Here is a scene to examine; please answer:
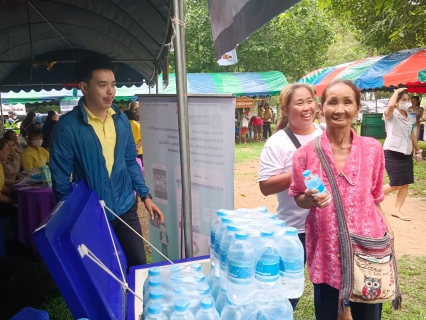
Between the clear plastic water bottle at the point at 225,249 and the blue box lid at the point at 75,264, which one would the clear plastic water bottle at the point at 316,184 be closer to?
the clear plastic water bottle at the point at 225,249

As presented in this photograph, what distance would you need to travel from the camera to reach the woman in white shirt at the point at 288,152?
7.98 feet

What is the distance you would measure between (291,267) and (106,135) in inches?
66.3

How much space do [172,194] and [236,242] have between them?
1.61 meters

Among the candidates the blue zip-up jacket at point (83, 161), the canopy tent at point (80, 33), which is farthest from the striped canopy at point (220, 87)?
the blue zip-up jacket at point (83, 161)

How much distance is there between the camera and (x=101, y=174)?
248cm

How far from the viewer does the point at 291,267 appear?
1.49 metres

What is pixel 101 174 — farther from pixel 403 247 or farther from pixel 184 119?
pixel 403 247

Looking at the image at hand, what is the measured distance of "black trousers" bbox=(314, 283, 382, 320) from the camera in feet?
6.44

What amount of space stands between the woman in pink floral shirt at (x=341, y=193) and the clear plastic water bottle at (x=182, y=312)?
2.64 ft

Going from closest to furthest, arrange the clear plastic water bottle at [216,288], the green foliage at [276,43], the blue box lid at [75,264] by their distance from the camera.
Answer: the blue box lid at [75,264]
the clear plastic water bottle at [216,288]
the green foliage at [276,43]

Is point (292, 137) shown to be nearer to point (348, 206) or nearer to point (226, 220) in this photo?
point (348, 206)

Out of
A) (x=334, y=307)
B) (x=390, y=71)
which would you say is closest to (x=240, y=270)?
(x=334, y=307)

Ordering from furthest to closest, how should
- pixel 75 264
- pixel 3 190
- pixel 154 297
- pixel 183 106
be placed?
1. pixel 3 190
2. pixel 183 106
3. pixel 154 297
4. pixel 75 264

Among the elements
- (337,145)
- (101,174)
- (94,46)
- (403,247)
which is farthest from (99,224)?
(94,46)
